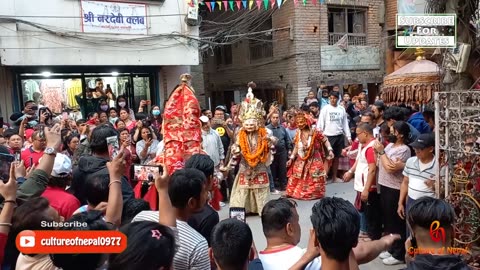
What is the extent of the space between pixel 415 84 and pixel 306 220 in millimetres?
2614

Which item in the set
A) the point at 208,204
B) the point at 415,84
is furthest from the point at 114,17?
the point at 208,204

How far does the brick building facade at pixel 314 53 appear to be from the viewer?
41.1 ft

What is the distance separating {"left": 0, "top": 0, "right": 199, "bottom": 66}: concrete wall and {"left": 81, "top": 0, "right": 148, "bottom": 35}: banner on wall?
0.36ft

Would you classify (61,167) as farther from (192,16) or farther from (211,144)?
(192,16)

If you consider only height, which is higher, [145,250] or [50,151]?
[50,151]

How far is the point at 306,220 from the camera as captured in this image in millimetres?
6062

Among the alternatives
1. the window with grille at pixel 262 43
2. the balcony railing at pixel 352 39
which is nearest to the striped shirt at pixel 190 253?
the window with grille at pixel 262 43

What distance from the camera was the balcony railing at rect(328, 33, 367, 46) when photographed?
13245mm

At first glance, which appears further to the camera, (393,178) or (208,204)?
(393,178)

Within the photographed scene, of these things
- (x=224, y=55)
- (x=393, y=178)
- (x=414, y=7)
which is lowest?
(x=393, y=178)

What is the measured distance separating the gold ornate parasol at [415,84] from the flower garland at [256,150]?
2.26 metres

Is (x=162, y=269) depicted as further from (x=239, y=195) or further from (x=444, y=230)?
(x=239, y=195)

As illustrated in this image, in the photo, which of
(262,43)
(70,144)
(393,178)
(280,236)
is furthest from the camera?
(262,43)

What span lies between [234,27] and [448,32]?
32.3 feet
